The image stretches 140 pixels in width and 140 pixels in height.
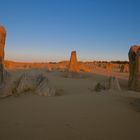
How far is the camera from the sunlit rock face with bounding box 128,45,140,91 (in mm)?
12062

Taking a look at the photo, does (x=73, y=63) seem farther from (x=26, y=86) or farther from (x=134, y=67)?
(x=26, y=86)

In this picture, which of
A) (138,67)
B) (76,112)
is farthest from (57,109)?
(138,67)

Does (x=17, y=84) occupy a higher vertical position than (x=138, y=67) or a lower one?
lower

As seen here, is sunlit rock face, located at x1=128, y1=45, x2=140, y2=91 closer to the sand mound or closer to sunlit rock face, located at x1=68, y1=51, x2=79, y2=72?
the sand mound

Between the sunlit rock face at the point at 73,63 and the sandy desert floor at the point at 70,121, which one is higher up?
the sunlit rock face at the point at 73,63

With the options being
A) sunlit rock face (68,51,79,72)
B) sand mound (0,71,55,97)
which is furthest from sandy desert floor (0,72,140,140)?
sunlit rock face (68,51,79,72)

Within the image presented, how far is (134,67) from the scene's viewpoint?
12680 millimetres

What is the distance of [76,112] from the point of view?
4406mm

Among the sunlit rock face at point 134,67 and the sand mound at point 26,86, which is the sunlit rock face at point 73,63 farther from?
the sand mound at point 26,86

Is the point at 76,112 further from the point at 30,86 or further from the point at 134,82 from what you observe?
the point at 134,82

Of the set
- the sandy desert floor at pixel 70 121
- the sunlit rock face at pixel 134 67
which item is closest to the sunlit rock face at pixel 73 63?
the sunlit rock face at pixel 134 67

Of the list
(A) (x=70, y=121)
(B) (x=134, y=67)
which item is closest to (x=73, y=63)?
(B) (x=134, y=67)

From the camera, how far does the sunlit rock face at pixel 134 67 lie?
39.6 ft

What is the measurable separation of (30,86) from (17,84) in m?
0.57
